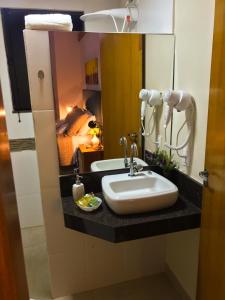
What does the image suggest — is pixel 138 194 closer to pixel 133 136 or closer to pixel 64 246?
pixel 133 136

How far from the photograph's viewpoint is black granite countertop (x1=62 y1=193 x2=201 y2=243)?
136 centimetres

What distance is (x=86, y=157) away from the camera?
5.93 feet

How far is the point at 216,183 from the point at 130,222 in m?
0.49

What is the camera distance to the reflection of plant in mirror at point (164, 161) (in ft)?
5.91

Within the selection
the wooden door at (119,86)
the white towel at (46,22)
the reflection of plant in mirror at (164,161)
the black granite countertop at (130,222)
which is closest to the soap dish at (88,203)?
the black granite countertop at (130,222)

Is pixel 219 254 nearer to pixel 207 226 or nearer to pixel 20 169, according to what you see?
pixel 207 226

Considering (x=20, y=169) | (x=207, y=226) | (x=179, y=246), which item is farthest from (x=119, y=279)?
(x=20, y=169)

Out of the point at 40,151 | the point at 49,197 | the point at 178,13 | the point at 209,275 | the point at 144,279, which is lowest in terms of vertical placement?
the point at 144,279

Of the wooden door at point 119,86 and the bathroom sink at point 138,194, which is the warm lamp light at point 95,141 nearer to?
the wooden door at point 119,86

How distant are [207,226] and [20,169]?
6.22 ft

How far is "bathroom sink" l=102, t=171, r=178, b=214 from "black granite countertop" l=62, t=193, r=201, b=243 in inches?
1.8

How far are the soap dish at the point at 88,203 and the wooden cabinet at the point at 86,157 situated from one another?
0.86 feet

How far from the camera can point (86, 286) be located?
6.53 feet

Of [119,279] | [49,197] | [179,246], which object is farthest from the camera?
[119,279]
